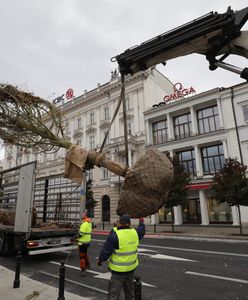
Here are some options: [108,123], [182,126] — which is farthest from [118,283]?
[108,123]

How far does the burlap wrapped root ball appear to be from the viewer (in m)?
3.01

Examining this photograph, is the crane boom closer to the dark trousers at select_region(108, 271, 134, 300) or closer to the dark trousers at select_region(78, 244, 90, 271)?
the dark trousers at select_region(108, 271, 134, 300)

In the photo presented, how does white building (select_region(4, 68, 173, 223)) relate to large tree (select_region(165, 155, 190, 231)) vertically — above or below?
above

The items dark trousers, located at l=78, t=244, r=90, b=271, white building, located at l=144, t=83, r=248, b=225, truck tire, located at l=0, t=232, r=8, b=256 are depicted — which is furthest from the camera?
white building, located at l=144, t=83, r=248, b=225

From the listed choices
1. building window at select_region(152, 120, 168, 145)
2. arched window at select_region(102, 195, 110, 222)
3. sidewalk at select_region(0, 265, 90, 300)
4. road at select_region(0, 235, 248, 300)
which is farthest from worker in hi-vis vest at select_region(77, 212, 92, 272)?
arched window at select_region(102, 195, 110, 222)

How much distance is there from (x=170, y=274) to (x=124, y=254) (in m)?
4.11

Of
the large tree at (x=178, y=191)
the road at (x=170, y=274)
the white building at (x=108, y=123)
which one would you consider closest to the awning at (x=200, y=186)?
the large tree at (x=178, y=191)

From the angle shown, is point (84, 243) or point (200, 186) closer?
point (84, 243)

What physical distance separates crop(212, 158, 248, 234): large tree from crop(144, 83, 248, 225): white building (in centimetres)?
537

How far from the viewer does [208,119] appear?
27297 mm

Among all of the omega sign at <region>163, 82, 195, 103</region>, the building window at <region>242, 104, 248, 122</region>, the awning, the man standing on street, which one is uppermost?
the omega sign at <region>163, 82, 195, 103</region>

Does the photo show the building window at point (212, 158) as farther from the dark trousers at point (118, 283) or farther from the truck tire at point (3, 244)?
the dark trousers at point (118, 283)

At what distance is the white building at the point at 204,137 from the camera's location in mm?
24578

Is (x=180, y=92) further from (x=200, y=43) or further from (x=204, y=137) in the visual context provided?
(x=200, y=43)
